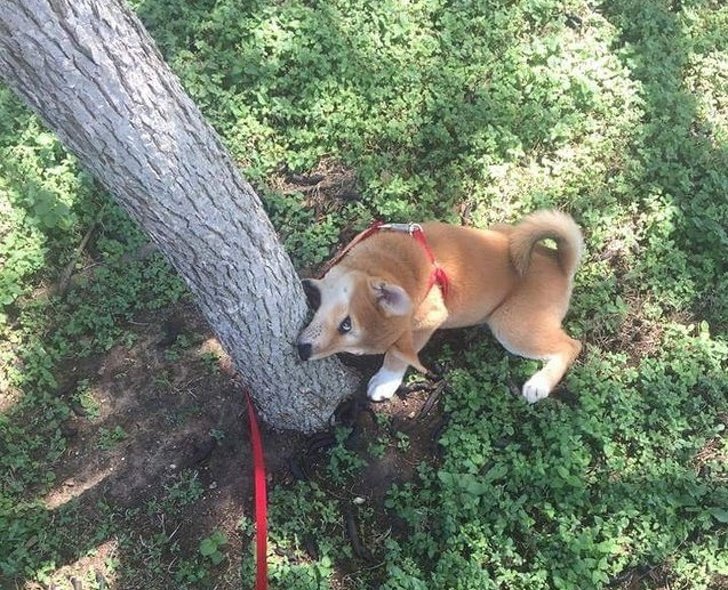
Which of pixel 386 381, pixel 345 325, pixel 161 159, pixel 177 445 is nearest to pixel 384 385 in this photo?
pixel 386 381

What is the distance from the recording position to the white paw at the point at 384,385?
459 cm

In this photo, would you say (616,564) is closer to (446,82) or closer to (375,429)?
(375,429)

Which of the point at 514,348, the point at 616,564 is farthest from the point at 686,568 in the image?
the point at 514,348

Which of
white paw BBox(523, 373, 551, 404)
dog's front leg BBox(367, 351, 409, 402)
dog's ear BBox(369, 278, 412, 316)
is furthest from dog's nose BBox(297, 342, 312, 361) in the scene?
white paw BBox(523, 373, 551, 404)

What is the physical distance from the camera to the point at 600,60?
5.91m

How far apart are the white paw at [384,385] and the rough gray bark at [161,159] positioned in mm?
644

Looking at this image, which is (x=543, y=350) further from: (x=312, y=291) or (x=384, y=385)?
(x=312, y=291)

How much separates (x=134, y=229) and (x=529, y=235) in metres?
2.91

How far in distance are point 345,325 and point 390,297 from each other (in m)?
0.31

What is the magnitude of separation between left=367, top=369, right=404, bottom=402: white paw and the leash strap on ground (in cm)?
80

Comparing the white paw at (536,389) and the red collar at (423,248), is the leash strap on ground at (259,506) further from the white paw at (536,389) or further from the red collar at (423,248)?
the white paw at (536,389)

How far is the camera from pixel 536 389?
14.9 feet

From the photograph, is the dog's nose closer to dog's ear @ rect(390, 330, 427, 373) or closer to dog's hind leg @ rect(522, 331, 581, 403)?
dog's ear @ rect(390, 330, 427, 373)

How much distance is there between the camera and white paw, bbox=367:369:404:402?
15.1ft
